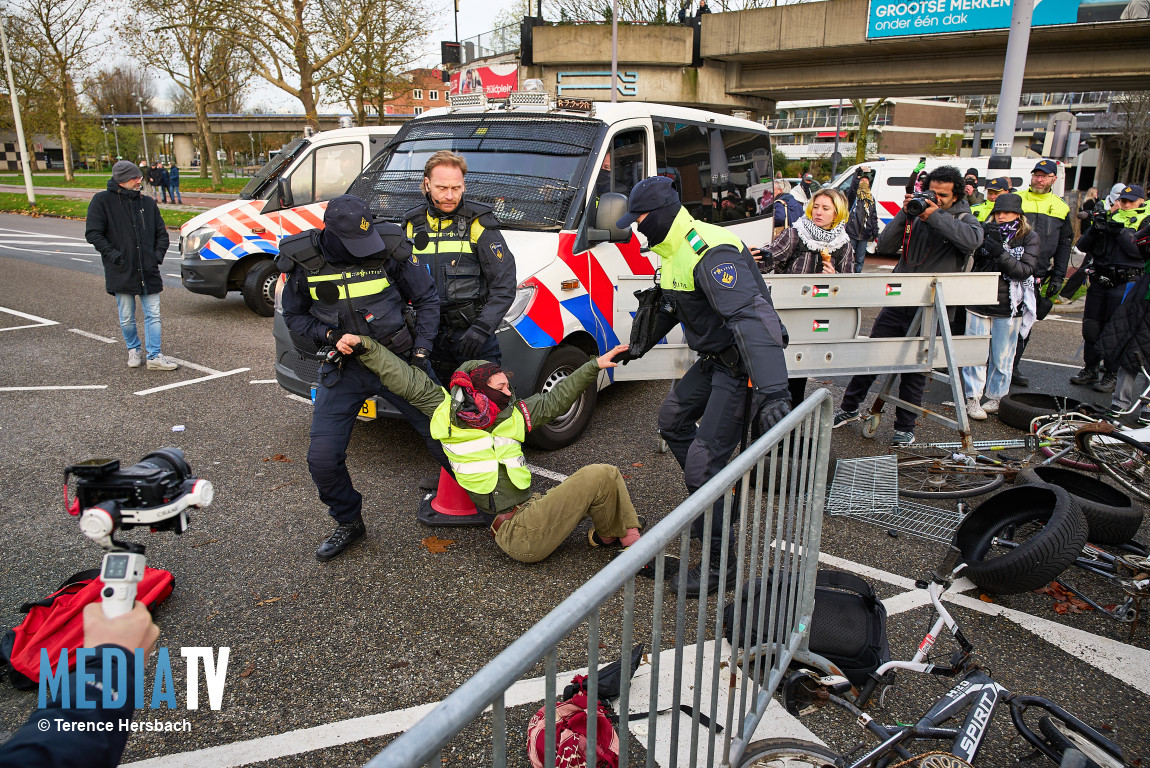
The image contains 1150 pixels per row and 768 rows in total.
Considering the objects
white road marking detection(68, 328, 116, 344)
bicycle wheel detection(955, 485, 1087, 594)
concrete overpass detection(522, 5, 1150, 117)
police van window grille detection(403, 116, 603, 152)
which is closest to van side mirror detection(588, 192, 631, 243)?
police van window grille detection(403, 116, 603, 152)

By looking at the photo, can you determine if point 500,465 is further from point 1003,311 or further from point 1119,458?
point 1003,311

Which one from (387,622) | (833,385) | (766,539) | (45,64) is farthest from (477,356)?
(45,64)

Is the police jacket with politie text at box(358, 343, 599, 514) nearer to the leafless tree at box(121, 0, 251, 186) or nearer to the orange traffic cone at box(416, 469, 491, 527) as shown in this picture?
the orange traffic cone at box(416, 469, 491, 527)

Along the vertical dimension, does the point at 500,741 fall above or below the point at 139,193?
below

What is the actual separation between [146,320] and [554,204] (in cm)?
442

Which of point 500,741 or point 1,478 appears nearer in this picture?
point 500,741

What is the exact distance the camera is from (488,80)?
21.9 meters

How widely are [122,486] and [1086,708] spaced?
334 centimetres

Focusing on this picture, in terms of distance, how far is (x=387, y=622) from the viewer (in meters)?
3.28

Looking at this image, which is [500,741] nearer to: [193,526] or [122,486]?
[122,486]

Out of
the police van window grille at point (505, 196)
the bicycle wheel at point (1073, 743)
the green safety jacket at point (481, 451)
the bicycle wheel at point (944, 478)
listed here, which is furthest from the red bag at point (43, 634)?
the bicycle wheel at point (944, 478)

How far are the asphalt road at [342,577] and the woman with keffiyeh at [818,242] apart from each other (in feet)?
4.32

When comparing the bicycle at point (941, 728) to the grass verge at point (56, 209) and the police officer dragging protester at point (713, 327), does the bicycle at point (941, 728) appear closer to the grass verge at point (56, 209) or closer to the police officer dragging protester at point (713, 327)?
the police officer dragging protester at point (713, 327)

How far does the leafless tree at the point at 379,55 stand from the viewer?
1017 inches
